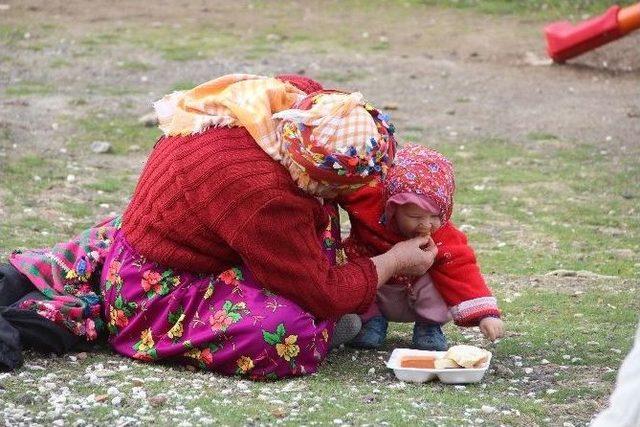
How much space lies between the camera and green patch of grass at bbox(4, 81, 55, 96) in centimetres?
1000

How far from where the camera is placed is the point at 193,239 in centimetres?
429

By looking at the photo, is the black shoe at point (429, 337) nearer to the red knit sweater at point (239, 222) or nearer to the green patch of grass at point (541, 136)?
the red knit sweater at point (239, 222)

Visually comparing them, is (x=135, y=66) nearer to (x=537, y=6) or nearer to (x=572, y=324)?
(x=537, y=6)

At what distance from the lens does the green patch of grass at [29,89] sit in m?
10.0

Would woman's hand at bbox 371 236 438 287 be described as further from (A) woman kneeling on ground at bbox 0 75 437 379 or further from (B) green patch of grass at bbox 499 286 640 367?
(B) green patch of grass at bbox 499 286 640 367

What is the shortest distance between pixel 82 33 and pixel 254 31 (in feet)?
5.75

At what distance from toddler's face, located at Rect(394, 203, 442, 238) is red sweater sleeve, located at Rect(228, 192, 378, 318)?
226mm

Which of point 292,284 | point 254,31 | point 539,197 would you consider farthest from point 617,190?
point 254,31

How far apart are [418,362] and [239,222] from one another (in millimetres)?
867

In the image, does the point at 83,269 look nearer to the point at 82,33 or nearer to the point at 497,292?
the point at 497,292

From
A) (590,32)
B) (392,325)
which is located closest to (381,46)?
(590,32)

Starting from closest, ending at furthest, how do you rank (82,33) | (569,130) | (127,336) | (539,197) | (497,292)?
(127,336), (497,292), (539,197), (569,130), (82,33)

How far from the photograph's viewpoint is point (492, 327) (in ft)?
14.8

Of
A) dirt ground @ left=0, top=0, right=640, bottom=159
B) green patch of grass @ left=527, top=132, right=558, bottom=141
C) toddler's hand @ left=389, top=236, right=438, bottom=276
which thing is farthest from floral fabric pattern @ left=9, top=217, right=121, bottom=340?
green patch of grass @ left=527, top=132, right=558, bottom=141
